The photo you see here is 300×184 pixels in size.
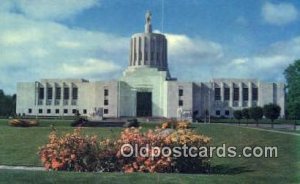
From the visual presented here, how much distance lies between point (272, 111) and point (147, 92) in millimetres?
29788

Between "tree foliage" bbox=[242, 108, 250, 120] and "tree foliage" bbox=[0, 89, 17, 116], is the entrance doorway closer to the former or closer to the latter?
"tree foliage" bbox=[242, 108, 250, 120]

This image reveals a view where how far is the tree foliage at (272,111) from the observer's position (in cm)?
1024

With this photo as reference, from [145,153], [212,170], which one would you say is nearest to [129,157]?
[145,153]

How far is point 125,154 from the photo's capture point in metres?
6.77

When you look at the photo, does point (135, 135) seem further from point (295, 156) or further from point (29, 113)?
point (29, 113)

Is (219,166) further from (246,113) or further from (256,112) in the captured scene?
(246,113)

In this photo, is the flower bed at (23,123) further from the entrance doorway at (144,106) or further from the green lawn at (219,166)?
the entrance doorway at (144,106)

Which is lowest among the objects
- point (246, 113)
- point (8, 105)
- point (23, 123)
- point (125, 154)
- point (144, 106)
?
point (125, 154)

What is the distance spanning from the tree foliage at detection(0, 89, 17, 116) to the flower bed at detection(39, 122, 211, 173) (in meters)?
2.13

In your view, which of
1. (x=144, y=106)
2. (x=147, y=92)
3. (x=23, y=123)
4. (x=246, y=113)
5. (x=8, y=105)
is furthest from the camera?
(x=147, y=92)

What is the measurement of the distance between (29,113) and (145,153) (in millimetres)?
5618

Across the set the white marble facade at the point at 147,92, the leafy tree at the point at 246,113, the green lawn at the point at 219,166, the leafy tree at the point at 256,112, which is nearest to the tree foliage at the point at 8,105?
the white marble facade at the point at 147,92

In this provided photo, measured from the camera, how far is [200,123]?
31.6ft

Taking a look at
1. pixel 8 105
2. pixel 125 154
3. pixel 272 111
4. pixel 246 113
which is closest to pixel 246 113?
pixel 246 113
